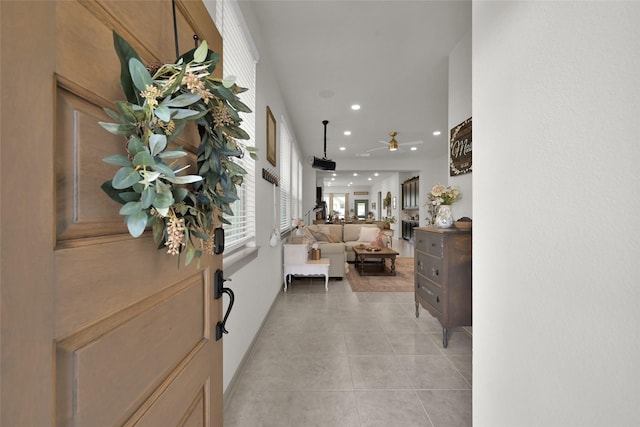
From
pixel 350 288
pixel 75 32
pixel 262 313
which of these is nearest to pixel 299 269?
pixel 350 288

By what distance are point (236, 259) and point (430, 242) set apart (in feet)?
6.01

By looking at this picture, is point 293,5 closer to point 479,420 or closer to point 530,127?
point 530,127

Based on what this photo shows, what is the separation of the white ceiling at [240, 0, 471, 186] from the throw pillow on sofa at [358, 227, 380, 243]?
7.89ft

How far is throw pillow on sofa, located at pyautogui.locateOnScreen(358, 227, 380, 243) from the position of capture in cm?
676

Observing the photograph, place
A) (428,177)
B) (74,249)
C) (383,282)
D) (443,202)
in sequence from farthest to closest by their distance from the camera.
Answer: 1. (428,177)
2. (383,282)
3. (443,202)
4. (74,249)

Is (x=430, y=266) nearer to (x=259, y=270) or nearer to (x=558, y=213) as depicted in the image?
(x=259, y=270)

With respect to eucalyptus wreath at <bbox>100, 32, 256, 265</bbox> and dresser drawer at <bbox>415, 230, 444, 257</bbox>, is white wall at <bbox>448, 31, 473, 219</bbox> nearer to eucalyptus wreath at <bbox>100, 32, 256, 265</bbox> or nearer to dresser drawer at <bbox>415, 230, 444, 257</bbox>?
dresser drawer at <bbox>415, 230, 444, 257</bbox>

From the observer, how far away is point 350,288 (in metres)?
4.41

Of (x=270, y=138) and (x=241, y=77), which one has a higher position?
(x=241, y=77)

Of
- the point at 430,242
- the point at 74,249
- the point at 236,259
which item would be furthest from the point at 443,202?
the point at 74,249

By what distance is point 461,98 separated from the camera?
2938mm

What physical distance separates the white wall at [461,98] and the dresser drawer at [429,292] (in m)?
0.81

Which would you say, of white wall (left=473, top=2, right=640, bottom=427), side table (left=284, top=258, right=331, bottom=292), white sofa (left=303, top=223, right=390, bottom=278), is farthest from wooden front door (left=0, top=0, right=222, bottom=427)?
white sofa (left=303, top=223, right=390, bottom=278)

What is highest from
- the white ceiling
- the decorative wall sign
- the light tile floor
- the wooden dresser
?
the white ceiling
